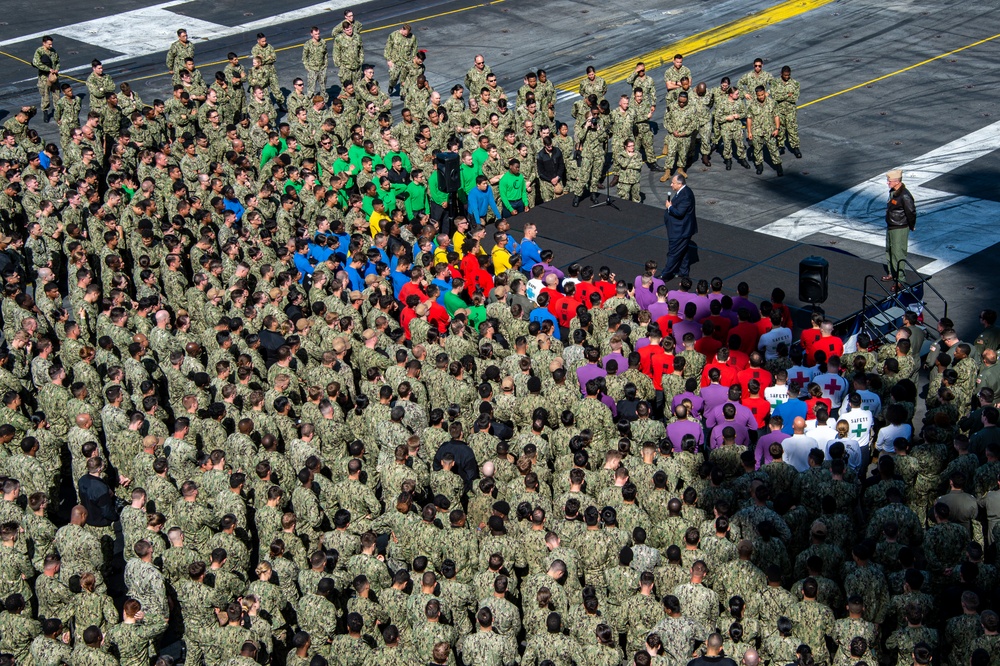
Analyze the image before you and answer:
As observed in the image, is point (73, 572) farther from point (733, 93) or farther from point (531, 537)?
point (733, 93)

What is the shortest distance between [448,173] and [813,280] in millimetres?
7984

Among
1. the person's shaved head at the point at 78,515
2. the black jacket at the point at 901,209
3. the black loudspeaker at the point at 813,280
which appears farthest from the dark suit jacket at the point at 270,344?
the black jacket at the point at 901,209

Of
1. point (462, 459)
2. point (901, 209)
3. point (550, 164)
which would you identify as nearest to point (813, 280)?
point (901, 209)

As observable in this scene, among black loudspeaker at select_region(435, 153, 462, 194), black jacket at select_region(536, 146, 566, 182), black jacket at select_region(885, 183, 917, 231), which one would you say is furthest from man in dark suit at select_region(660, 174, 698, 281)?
black loudspeaker at select_region(435, 153, 462, 194)

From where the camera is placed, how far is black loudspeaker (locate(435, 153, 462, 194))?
2517 cm

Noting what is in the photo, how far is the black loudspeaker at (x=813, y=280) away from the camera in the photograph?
20391 mm

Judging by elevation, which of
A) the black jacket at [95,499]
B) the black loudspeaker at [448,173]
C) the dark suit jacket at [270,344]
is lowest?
the black jacket at [95,499]

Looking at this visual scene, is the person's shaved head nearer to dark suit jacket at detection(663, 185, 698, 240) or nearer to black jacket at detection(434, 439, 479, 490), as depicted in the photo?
black jacket at detection(434, 439, 479, 490)

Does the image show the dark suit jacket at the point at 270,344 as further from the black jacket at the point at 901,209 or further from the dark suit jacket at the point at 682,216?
the black jacket at the point at 901,209

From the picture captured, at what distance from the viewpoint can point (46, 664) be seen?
13.4 m

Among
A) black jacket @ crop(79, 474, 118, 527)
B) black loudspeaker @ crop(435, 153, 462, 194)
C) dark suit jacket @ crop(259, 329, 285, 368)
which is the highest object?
black loudspeaker @ crop(435, 153, 462, 194)

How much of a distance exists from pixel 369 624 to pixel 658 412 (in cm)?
647

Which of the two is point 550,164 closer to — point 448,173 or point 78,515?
point 448,173

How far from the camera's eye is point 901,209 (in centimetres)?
2195
